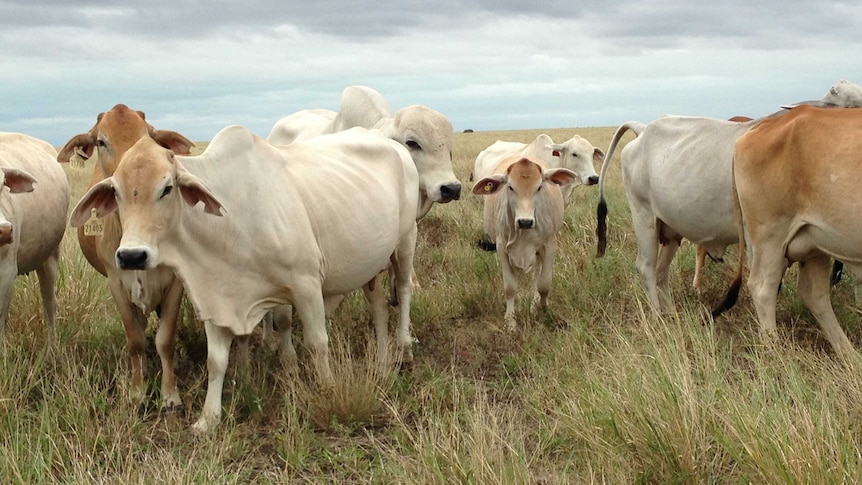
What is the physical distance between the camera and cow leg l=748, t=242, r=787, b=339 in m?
5.16

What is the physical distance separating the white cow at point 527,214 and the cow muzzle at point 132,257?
3.50 m

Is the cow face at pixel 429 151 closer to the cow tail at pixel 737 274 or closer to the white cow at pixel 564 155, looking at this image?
the cow tail at pixel 737 274

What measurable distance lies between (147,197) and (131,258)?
312mm

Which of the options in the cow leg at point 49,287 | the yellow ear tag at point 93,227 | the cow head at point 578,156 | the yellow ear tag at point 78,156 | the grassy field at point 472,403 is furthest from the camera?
the cow head at point 578,156

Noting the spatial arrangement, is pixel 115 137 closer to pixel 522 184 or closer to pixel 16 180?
pixel 16 180

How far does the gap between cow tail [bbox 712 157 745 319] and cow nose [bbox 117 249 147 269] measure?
351 centimetres

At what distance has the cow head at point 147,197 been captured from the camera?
3.97 metres

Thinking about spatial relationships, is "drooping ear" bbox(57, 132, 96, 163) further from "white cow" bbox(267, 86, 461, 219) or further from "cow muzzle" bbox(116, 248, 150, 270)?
"white cow" bbox(267, 86, 461, 219)

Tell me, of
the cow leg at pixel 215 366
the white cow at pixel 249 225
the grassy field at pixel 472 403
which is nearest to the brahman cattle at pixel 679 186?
the grassy field at pixel 472 403

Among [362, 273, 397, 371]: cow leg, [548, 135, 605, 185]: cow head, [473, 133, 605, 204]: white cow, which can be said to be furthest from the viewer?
[548, 135, 605, 185]: cow head

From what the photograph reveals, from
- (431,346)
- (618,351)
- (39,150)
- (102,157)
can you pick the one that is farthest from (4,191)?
(618,351)

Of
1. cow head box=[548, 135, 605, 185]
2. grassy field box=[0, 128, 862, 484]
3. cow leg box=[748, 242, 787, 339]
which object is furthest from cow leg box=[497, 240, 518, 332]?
cow head box=[548, 135, 605, 185]

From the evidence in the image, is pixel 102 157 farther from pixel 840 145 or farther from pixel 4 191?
pixel 840 145

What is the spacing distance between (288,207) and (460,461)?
191 centimetres
